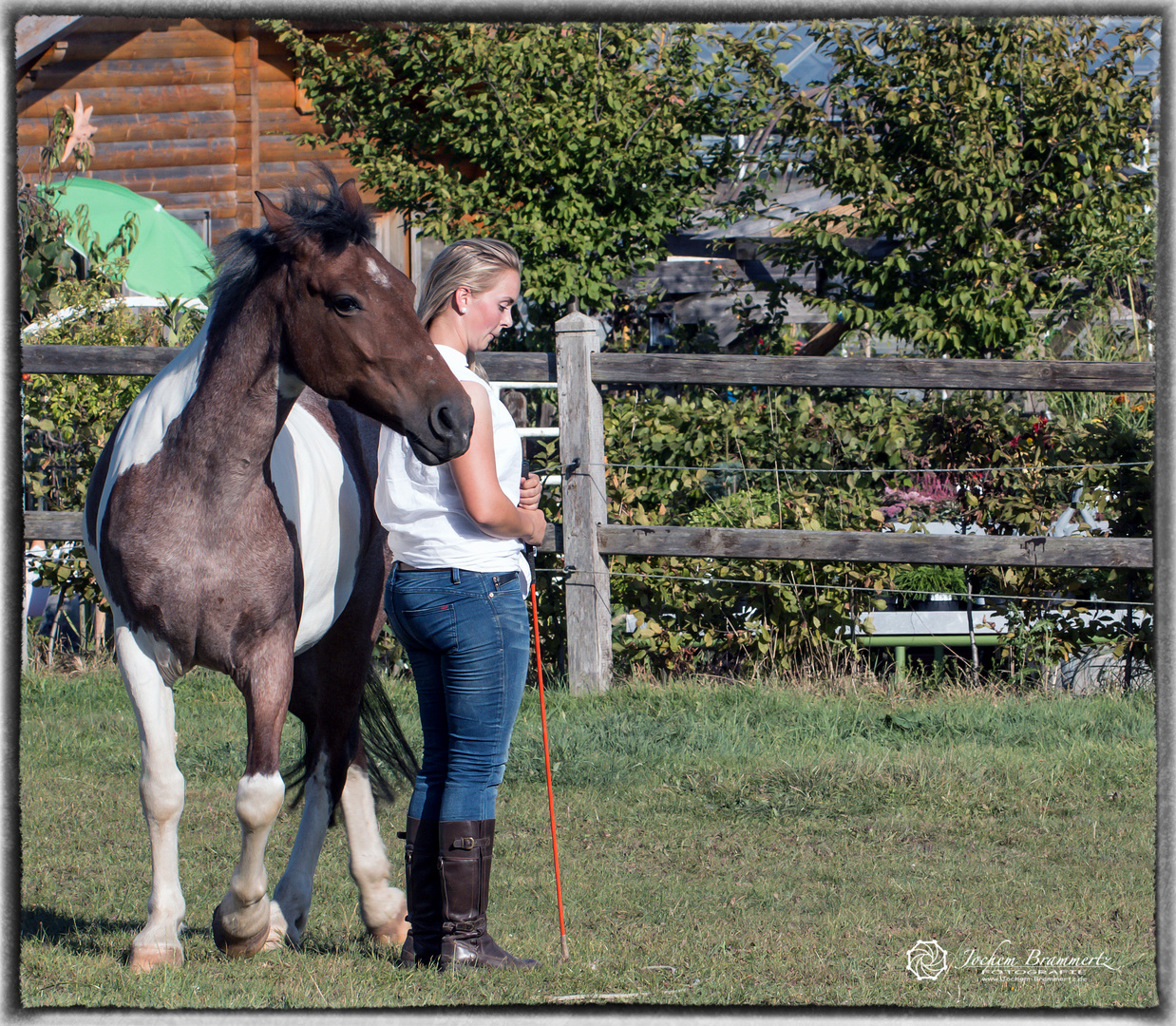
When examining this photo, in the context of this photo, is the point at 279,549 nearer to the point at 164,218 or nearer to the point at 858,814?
the point at 858,814

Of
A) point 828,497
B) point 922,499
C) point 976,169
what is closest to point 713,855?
point 828,497

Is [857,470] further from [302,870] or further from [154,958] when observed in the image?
[154,958]

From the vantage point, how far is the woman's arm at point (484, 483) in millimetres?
3084

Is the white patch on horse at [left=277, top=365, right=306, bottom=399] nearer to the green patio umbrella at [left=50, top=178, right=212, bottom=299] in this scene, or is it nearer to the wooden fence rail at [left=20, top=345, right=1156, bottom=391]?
the wooden fence rail at [left=20, top=345, right=1156, bottom=391]

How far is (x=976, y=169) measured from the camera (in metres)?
8.33


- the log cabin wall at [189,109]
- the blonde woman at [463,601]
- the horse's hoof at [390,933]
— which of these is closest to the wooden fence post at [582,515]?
the horse's hoof at [390,933]

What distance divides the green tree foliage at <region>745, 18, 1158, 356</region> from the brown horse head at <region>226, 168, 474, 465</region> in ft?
20.0

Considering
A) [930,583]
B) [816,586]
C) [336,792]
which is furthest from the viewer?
[930,583]

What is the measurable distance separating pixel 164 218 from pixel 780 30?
5.93 metres

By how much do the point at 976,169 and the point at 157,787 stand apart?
6.93 meters

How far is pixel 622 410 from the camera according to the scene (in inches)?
294

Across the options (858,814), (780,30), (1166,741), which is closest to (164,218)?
(780,30)

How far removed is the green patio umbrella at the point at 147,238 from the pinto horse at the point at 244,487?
7.89 meters

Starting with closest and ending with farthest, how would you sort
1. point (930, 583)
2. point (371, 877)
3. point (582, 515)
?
point (371, 877) → point (582, 515) → point (930, 583)
